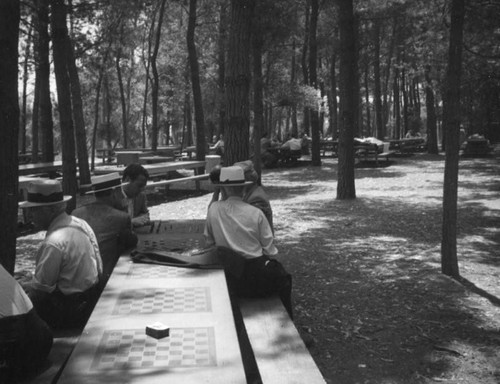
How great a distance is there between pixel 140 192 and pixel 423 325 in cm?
368

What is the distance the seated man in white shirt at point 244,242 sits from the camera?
5.05 m

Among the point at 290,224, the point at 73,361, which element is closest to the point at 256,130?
the point at 290,224

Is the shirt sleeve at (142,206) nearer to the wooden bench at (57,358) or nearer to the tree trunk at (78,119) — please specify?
the wooden bench at (57,358)

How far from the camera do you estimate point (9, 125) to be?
5.21 meters

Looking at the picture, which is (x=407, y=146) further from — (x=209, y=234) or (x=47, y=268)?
(x=47, y=268)

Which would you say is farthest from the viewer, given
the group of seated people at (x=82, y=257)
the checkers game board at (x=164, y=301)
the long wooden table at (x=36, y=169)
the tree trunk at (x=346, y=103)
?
the long wooden table at (x=36, y=169)

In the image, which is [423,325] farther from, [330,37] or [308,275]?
[330,37]

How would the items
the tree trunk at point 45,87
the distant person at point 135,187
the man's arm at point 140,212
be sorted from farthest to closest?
1. the tree trunk at point 45,87
2. the man's arm at point 140,212
3. the distant person at point 135,187

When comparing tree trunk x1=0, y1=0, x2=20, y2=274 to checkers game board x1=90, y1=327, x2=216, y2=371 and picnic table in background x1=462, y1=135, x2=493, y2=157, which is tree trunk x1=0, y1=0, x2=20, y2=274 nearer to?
checkers game board x1=90, y1=327, x2=216, y2=371

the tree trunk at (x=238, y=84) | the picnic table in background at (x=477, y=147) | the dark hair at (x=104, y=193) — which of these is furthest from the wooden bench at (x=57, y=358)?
the picnic table in background at (x=477, y=147)

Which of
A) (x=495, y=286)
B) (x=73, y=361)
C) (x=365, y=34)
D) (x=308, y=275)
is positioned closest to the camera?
(x=73, y=361)

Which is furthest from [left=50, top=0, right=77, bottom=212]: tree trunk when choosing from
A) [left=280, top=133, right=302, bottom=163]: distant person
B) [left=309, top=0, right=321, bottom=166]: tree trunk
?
[left=280, top=133, right=302, bottom=163]: distant person

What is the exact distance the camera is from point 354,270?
787 cm

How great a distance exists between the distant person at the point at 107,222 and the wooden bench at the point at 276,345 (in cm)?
148
